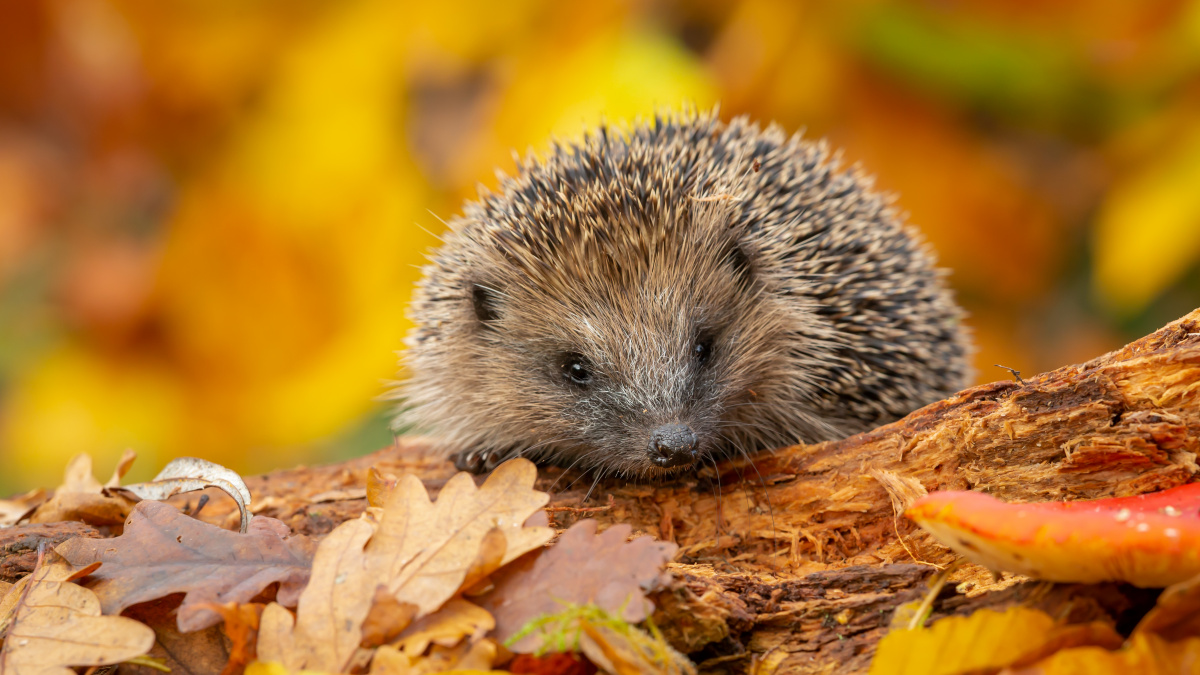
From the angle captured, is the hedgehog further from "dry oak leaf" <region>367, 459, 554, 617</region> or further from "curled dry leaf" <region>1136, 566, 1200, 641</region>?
"curled dry leaf" <region>1136, 566, 1200, 641</region>

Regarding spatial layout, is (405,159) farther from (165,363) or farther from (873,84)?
(873,84)

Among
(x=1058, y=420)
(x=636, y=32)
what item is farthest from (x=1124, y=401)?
(x=636, y=32)

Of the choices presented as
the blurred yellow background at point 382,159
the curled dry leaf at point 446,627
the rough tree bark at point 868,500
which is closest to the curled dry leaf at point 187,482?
the rough tree bark at point 868,500

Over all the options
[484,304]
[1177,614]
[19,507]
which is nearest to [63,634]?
[19,507]

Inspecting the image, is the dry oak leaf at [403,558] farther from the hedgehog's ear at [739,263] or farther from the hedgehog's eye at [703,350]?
the hedgehog's ear at [739,263]

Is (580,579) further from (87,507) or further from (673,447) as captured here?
(87,507)

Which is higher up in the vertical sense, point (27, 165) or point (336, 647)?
point (27, 165)

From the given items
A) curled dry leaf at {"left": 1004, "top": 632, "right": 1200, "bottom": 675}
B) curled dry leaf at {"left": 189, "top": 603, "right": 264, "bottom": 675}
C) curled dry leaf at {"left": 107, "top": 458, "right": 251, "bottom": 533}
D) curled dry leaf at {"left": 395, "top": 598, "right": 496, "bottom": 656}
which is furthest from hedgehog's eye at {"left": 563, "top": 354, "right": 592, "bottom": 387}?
curled dry leaf at {"left": 1004, "top": 632, "right": 1200, "bottom": 675}
